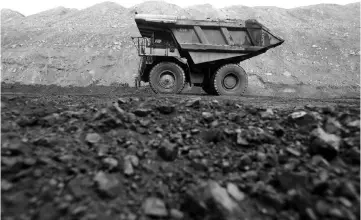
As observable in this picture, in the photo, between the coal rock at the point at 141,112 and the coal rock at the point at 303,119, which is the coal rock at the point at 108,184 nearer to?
the coal rock at the point at 141,112

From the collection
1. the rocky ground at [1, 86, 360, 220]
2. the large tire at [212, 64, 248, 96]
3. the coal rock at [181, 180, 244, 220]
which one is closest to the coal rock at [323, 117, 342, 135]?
the rocky ground at [1, 86, 360, 220]

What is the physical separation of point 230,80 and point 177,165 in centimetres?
524

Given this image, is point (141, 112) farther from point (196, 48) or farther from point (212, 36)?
point (212, 36)

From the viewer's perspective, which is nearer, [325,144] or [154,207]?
[154,207]

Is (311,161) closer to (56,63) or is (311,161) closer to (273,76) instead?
(273,76)

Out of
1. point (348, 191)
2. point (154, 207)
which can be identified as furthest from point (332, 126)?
point (154, 207)

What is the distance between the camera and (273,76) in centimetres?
1243

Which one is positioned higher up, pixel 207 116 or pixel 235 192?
pixel 207 116

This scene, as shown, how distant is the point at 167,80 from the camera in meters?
6.37

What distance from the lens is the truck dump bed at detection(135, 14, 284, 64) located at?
20.7ft

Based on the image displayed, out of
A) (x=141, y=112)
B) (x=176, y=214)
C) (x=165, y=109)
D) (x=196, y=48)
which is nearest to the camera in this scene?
(x=176, y=214)

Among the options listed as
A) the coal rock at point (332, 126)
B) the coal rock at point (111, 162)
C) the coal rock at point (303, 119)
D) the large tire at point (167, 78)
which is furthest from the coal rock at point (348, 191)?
the large tire at point (167, 78)

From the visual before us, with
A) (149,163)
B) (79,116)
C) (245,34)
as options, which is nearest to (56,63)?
(245,34)

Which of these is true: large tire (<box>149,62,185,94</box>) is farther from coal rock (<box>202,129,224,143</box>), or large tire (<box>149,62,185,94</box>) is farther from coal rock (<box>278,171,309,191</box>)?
coal rock (<box>278,171,309,191</box>)
